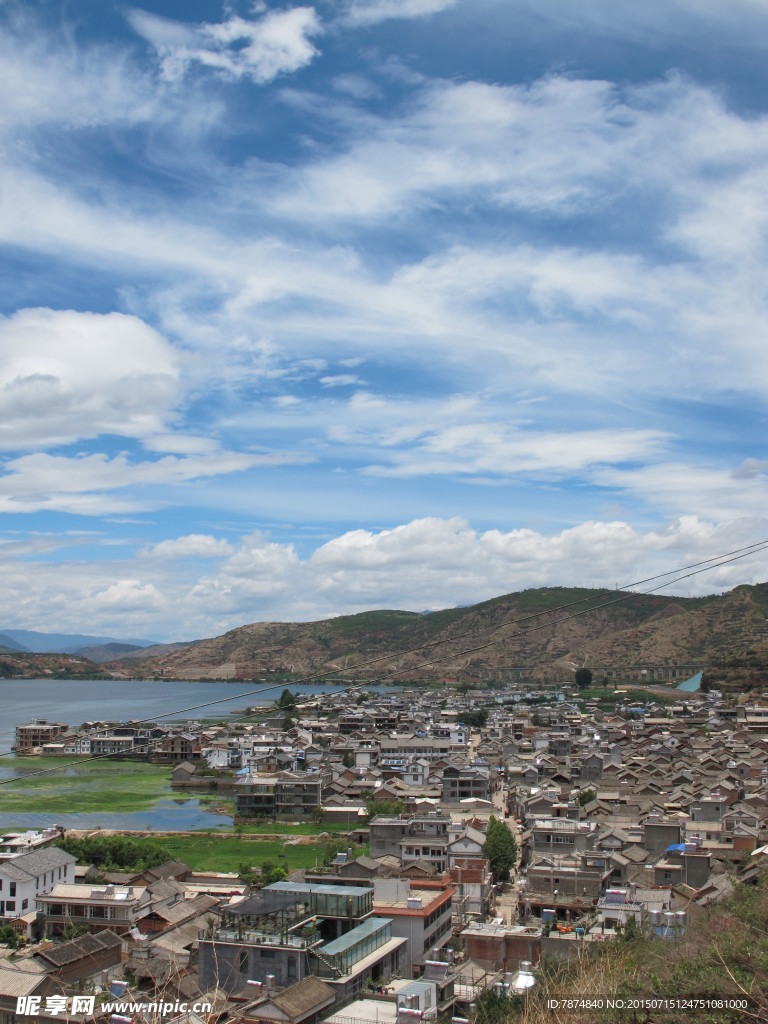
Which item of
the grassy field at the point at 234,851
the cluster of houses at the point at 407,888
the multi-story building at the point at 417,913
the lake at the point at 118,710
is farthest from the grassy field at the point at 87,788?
the multi-story building at the point at 417,913

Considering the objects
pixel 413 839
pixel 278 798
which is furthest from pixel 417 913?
pixel 278 798

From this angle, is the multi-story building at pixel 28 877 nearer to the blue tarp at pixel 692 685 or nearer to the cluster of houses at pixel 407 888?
the cluster of houses at pixel 407 888

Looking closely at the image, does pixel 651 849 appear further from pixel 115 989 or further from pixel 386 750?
pixel 386 750

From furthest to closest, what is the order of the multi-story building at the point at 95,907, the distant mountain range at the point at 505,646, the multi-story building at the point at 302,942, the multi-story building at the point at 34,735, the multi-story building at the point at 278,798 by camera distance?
1. the distant mountain range at the point at 505,646
2. the multi-story building at the point at 34,735
3. the multi-story building at the point at 278,798
4. the multi-story building at the point at 95,907
5. the multi-story building at the point at 302,942

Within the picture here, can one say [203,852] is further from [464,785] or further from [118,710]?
[118,710]

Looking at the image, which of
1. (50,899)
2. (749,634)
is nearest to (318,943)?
(50,899)

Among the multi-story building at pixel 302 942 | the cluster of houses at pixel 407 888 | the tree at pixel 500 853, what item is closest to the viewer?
the multi-story building at pixel 302 942

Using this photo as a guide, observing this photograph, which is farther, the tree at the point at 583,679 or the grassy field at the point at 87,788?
the tree at the point at 583,679

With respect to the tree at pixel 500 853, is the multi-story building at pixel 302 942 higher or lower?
higher
